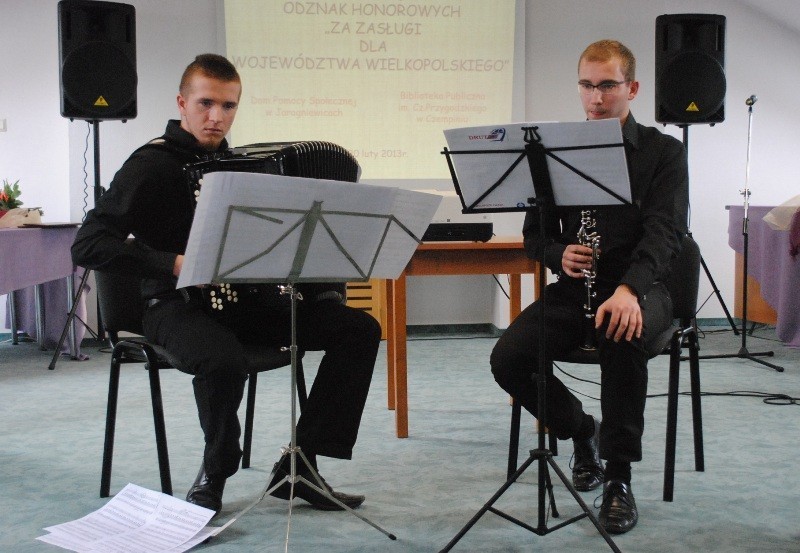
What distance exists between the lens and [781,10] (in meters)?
5.73

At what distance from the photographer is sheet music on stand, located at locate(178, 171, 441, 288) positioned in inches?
69.0

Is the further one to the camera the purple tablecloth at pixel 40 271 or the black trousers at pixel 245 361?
the purple tablecloth at pixel 40 271

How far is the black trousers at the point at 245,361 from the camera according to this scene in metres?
2.13

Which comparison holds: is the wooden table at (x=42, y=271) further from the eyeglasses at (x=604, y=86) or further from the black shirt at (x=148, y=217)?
the eyeglasses at (x=604, y=86)

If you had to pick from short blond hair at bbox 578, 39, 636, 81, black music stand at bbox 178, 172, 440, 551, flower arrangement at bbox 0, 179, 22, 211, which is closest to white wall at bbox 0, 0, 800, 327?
flower arrangement at bbox 0, 179, 22, 211

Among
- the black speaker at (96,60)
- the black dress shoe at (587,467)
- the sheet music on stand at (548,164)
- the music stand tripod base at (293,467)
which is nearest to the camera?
the sheet music on stand at (548,164)

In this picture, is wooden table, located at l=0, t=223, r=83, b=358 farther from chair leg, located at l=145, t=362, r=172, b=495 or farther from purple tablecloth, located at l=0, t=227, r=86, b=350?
chair leg, located at l=145, t=362, r=172, b=495

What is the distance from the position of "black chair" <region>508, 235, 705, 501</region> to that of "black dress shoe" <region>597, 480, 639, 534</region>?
0.59 feet

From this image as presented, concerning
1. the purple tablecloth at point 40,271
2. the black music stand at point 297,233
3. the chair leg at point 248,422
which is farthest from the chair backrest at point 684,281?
the purple tablecloth at point 40,271

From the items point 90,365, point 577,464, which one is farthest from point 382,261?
point 90,365

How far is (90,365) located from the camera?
15.1 ft

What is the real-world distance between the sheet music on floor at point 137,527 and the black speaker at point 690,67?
10.8 ft

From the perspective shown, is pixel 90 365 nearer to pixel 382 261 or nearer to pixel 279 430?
pixel 279 430

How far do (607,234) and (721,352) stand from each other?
2667mm
